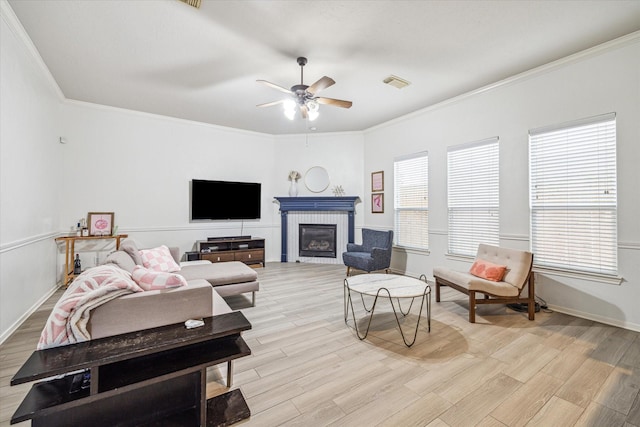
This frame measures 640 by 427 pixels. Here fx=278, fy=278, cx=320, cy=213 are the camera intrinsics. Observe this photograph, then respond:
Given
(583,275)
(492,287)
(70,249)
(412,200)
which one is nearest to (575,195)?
(583,275)

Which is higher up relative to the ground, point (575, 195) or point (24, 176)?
point (24, 176)

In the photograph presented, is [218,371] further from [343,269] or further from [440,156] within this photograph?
[440,156]

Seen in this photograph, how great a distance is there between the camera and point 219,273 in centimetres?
346

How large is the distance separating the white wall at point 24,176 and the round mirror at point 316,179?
4.35 m

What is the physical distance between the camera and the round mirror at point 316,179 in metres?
6.41

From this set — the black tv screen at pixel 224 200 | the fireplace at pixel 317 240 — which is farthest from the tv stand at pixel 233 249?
the fireplace at pixel 317 240

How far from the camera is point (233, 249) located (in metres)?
5.50

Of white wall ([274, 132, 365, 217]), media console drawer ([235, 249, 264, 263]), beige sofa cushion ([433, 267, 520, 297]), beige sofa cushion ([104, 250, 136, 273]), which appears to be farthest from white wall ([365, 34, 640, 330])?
beige sofa cushion ([104, 250, 136, 273])

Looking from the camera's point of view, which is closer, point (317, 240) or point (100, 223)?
point (100, 223)

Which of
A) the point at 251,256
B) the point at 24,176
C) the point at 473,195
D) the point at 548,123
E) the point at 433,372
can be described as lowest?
the point at 433,372

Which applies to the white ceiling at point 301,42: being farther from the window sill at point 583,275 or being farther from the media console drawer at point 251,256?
the media console drawer at point 251,256

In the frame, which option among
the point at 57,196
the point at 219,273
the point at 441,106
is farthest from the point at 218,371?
the point at 441,106

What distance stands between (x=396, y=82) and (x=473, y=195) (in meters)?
2.02

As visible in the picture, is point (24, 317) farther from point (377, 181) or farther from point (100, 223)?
point (377, 181)
